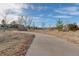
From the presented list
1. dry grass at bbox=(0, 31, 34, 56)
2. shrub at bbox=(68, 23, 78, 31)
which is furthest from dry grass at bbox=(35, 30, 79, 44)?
dry grass at bbox=(0, 31, 34, 56)

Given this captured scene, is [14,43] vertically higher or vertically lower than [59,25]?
lower

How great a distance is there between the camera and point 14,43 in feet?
7.23

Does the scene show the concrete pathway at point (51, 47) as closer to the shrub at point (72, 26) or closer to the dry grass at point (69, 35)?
the dry grass at point (69, 35)

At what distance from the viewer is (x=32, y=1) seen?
2.20 m

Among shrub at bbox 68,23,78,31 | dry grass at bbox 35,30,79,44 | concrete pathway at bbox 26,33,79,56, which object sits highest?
shrub at bbox 68,23,78,31

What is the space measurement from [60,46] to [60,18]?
27cm

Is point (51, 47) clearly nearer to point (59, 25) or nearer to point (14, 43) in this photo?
point (59, 25)

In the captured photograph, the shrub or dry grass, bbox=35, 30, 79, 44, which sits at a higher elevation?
the shrub

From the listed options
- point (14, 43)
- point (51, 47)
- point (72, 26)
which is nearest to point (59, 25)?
point (72, 26)

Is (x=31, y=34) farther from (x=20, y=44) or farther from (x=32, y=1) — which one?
(x=32, y=1)

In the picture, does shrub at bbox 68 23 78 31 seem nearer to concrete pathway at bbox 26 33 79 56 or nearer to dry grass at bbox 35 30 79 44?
dry grass at bbox 35 30 79 44

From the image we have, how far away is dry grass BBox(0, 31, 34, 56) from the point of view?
85.3 inches

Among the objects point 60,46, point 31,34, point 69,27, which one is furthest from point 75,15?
point 31,34

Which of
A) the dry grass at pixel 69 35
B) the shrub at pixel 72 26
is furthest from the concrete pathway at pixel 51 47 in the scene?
the shrub at pixel 72 26
